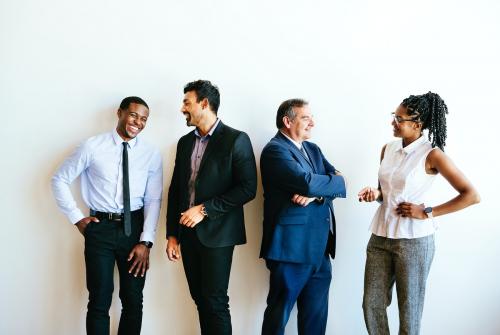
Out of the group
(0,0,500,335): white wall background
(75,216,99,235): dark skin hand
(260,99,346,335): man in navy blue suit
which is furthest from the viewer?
(0,0,500,335): white wall background

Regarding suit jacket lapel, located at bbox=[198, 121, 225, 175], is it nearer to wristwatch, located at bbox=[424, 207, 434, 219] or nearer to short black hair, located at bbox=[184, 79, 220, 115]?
short black hair, located at bbox=[184, 79, 220, 115]

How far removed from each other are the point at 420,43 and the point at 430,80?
0.28m

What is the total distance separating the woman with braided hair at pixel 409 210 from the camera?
76.1 inches

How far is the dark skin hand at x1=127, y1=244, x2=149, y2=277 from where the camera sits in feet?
7.11

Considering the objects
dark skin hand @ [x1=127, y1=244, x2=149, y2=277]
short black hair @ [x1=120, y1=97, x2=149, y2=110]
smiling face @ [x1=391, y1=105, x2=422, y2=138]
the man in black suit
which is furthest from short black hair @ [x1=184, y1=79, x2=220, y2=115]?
smiling face @ [x1=391, y1=105, x2=422, y2=138]

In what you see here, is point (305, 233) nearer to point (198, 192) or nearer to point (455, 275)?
point (198, 192)

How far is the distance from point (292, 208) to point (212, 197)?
0.47m

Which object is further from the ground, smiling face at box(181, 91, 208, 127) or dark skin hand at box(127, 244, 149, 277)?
smiling face at box(181, 91, 208, 127)

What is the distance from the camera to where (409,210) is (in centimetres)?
195

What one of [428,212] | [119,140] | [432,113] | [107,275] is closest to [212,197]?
[119,140]

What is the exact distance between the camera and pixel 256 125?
98.4 inches

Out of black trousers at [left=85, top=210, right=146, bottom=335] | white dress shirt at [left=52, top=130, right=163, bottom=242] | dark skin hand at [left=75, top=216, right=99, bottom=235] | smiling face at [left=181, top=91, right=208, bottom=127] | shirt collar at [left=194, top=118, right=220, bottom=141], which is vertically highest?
smiling face at [left=181, top=91, right=208, bottom=127]

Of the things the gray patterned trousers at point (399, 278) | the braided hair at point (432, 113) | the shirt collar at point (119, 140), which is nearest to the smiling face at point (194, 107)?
the shirt collar at point (119, 140)

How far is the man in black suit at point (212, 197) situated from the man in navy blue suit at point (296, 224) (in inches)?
6.5
